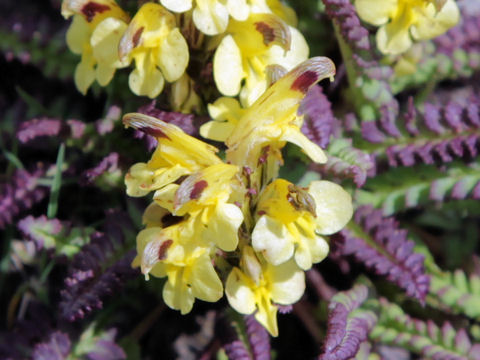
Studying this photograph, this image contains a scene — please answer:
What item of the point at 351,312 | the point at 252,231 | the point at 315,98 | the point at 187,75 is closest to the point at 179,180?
the point at 252,231

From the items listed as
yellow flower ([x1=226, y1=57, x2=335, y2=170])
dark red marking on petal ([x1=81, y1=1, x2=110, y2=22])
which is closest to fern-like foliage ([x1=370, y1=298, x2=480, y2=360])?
yellow flower ([x1=226, y1=57, x2=335, y2=170])

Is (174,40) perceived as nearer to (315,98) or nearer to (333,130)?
(315,98)

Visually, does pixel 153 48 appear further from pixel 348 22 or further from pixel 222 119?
pixel 348 22

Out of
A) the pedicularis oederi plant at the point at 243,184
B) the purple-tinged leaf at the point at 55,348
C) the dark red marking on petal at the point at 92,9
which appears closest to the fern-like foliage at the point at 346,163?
the pedicularis oederi plant at the point at 243,184

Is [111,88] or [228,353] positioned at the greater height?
[111,88]

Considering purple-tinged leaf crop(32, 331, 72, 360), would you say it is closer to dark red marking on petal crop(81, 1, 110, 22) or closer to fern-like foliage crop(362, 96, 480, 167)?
dark red marking on petal crop(81, 1, 110, 22)

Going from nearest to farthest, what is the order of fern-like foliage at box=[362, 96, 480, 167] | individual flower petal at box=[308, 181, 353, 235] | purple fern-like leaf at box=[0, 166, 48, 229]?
individual flower petal at box=[308, 181, 353, 235]
fern-like foliage at box=[362, 96, 480, 167]
purple fern-like leaf at box=[0, 166, 48, 229]
